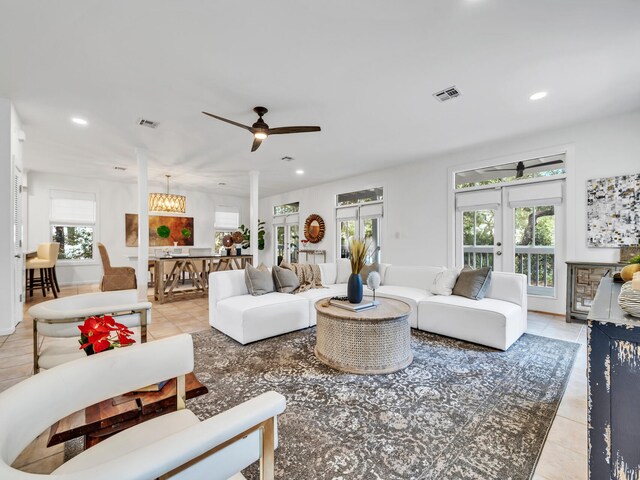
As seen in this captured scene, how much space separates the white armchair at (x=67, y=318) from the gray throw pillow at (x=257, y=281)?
1637mm

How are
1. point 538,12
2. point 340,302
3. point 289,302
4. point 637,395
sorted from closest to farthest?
point 637,395 → point 538,12 → point 340,302 → point 289,302

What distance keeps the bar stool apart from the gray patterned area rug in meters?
4.43

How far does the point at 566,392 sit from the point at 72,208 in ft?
30.2

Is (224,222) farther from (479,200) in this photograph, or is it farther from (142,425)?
(142,425)

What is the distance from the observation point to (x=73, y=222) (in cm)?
691

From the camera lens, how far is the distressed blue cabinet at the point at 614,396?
0.94m

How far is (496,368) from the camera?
2.49 m

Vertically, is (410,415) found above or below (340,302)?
below

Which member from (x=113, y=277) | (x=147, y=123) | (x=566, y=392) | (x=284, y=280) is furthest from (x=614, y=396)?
(x=113, y=277)

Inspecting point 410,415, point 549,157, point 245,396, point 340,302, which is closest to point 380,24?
point 340,302

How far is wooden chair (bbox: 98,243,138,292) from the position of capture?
5.18 meters

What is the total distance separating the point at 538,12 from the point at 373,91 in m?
1.42

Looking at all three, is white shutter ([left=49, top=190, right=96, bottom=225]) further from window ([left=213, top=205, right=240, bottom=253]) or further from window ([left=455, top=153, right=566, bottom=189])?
window ([left=455, top=153, right=566, bottom=189])

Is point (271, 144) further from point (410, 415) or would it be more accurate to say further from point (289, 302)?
point (410, 415)
